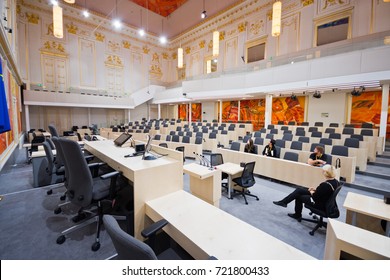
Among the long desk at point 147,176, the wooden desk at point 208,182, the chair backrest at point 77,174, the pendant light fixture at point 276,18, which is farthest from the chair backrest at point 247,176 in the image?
the pendant light fixture at point 276,18

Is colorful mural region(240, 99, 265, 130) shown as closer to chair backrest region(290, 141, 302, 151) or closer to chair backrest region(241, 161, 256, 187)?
chair backrest region(290, 141, 302, 151)

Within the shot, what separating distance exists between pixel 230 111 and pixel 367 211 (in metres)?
13.0

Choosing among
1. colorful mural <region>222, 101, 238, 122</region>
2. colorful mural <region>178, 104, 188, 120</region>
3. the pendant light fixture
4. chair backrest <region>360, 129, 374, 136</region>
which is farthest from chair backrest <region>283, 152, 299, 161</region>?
colorful mural <region>178, 104, 188, 120</region>

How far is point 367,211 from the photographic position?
6.36ft

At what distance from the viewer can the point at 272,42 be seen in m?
12.1

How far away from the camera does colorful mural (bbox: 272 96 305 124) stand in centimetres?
1099

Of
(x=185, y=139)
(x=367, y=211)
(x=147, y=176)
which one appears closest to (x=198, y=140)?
(x=185, y=139)

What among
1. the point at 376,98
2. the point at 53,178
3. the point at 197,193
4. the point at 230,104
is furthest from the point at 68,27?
the point at 376,98

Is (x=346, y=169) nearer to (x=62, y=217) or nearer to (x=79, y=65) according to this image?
(x=62, y=217)

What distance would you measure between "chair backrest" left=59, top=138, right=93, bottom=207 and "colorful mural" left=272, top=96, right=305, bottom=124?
11772mm

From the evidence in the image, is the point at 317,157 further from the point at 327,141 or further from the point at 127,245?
the point at 127,245

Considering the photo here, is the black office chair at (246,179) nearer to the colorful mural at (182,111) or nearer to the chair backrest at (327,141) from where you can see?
the chair backrest at (327,141)
